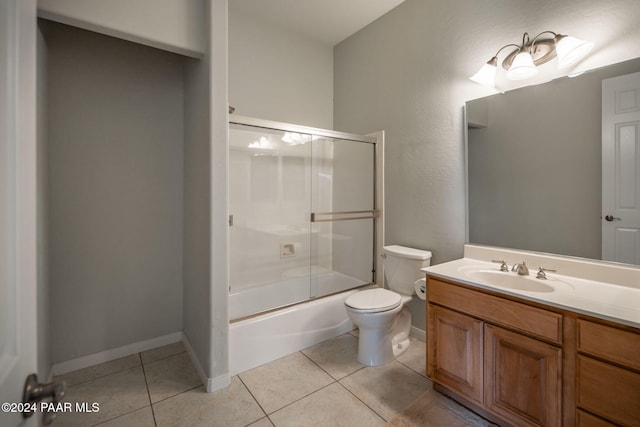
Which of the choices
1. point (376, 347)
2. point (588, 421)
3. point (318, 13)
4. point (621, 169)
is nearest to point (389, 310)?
point (376, 347)

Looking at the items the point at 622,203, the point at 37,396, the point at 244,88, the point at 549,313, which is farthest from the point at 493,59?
the point at 37,396

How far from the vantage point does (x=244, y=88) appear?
9.02ft

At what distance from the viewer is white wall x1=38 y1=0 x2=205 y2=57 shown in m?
1.47

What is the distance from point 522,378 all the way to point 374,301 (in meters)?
0.95

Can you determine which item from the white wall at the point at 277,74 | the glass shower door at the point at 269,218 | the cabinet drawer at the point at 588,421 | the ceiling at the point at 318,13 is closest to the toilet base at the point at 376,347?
the glass shower door at the point at 269,218

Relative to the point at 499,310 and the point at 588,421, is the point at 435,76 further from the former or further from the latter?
the point at 588,421

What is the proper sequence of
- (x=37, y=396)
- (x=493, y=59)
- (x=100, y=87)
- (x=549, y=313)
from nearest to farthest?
(x=37, y=396) → (x=549, y=313) → (x=493, y=59) → (x=100, y=87)

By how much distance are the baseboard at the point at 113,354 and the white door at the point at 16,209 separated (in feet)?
6.39

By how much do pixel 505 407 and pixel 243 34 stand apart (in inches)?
134

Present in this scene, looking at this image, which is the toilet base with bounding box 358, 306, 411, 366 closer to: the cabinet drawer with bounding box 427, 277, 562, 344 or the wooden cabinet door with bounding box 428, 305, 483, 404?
the wooden cabinet door with bounding box 428, 305, 483, 404

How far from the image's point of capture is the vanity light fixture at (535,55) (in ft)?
5.35

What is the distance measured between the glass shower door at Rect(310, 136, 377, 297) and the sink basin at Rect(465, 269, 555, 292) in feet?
4.03

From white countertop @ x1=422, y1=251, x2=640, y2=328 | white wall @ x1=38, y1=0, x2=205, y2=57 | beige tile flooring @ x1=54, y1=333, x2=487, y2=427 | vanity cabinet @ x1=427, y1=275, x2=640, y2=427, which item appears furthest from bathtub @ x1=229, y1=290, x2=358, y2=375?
white wall @ x1=38, y1=0, x2=205, y2=57

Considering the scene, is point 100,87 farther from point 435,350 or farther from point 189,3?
point 435,350
